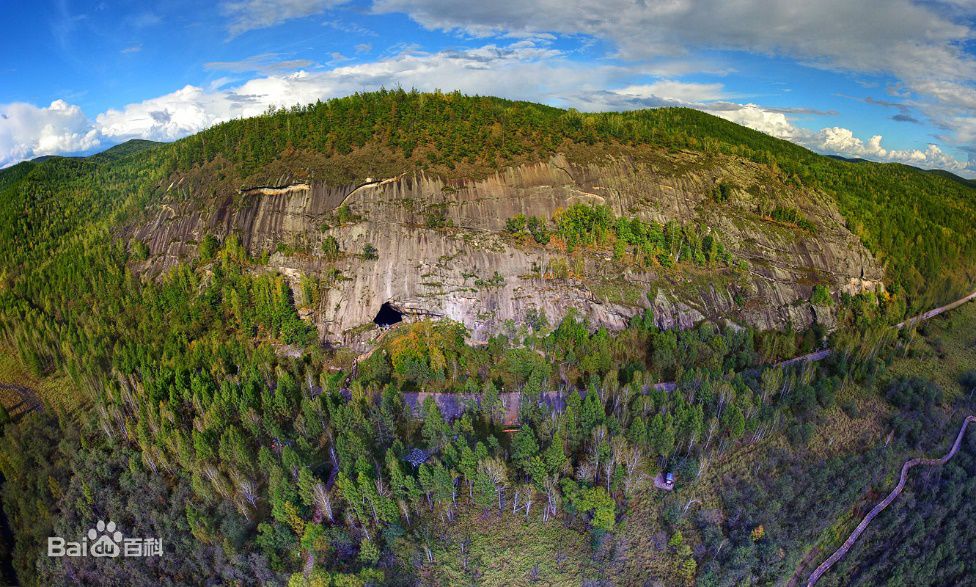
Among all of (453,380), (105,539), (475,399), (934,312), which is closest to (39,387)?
(105,539)

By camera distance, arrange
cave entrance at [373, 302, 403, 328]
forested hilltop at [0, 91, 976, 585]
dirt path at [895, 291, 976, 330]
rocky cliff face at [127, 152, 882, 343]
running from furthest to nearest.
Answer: dirt path at [895, 291, 976, 330]
cave entrance at [373, 302, 403, 328]
rocky cliff face at [127, 152, 882, 343]
forested hilltop at [0, 91, 976, 585]

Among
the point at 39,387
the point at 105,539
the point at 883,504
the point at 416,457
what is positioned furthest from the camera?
the point at 39,387

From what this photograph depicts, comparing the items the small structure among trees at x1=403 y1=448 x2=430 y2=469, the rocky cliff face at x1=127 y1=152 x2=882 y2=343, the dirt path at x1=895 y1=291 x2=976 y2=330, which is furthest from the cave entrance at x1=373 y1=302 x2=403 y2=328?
the dirt path at x1=895 y1=291 x2=976 y2=330

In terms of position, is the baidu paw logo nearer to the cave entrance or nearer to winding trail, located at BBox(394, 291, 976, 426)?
winding trail, located at BBox(394, 291, 976, 426)

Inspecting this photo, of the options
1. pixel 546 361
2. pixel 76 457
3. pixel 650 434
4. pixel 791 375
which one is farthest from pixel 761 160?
pixel 76 457

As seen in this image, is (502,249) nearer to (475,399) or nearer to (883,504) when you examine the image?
(475,399)

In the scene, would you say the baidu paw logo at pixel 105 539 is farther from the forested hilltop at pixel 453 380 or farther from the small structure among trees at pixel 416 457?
the small structure among trees at pixel 416 457
